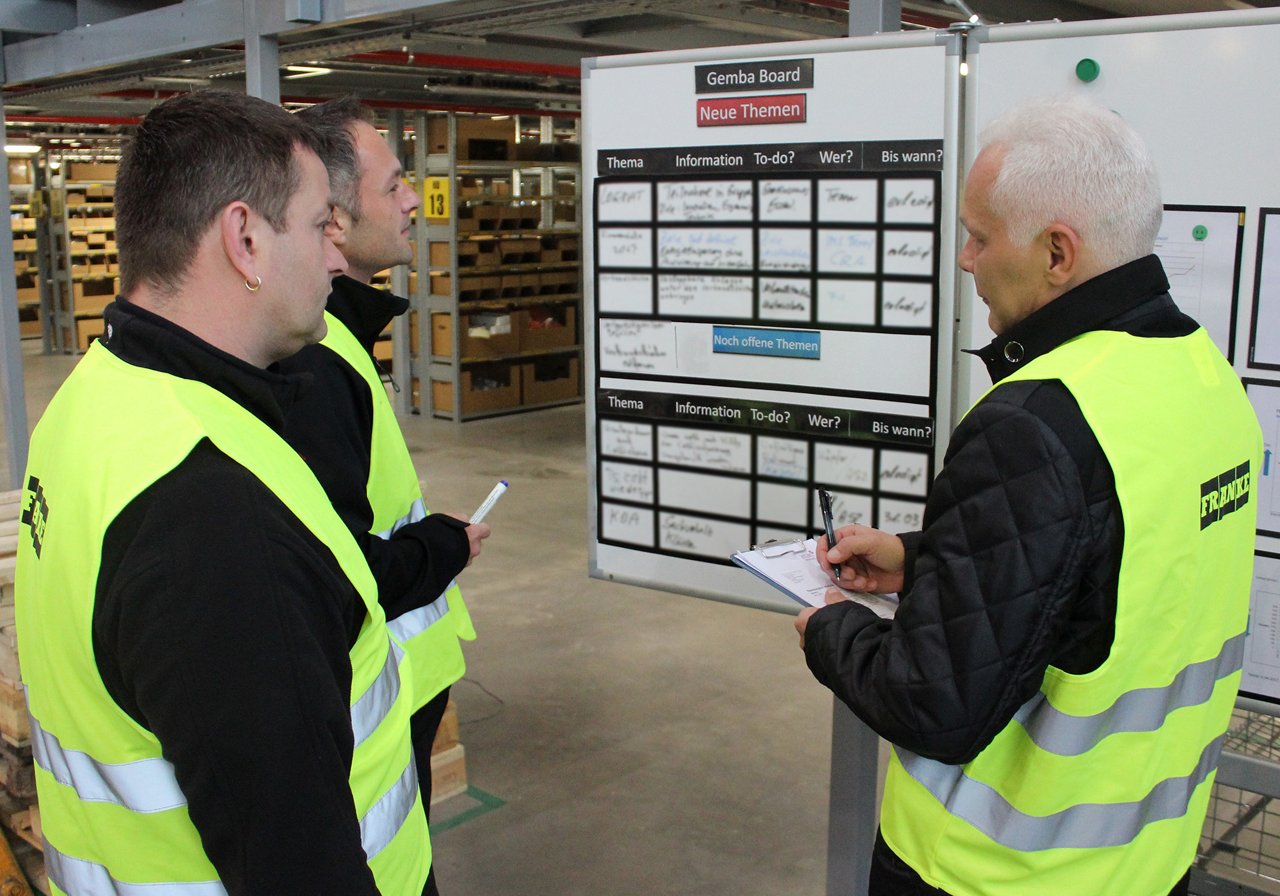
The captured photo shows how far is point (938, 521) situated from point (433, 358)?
9479 millimetres

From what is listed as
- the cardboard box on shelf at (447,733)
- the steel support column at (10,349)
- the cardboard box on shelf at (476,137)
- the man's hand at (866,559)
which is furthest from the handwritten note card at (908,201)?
the cardboard box on shelf at (476,137)

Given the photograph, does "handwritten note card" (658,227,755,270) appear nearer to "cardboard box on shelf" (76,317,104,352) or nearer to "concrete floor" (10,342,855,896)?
"concrete floor" (10,342,855,896)

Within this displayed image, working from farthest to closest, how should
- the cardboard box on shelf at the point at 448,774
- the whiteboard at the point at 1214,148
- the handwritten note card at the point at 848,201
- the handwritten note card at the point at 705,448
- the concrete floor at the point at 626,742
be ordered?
the cardboard box on shelf at the point at 448,774 < the concrete floor at the point at 626,742 < the handwritten note card at the point at 705,448 < the handwritten note card at the point at 848,201 < the whiteboard at the point at 1214,148

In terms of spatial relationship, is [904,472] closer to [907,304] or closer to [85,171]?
[907,304]

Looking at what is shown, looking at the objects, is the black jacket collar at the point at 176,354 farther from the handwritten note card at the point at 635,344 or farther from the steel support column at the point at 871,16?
the steel support column at the point at 871,16

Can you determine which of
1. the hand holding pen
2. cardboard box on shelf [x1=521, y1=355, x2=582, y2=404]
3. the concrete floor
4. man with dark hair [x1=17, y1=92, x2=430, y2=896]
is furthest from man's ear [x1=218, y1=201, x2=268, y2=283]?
cardboard box on shelf [x1=521, y1=355, x2=582, y2=404]

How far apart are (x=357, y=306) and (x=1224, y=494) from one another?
5.19 feet

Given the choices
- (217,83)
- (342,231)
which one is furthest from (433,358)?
(342,231)

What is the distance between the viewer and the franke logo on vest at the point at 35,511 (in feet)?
4.12

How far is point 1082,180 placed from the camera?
142cm

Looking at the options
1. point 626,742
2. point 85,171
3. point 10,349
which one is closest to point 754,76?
point 626,742

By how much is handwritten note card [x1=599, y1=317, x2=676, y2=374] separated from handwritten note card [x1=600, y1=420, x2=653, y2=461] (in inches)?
5.4

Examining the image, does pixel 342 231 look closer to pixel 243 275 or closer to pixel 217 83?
pixel 243 275

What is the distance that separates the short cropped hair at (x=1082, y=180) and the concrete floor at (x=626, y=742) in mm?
2442
